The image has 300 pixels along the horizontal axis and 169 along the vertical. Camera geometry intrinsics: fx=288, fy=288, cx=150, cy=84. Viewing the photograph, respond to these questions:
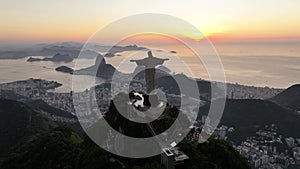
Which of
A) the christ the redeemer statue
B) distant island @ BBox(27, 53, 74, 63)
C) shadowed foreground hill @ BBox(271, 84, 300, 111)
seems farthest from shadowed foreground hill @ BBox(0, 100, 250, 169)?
distant island @ BBox(27, 53, 74, 63)

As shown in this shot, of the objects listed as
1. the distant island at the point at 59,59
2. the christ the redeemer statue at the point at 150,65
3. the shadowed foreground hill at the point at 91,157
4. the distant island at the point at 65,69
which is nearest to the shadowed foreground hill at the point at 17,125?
the shadowed foreground hill at the point at 91,157

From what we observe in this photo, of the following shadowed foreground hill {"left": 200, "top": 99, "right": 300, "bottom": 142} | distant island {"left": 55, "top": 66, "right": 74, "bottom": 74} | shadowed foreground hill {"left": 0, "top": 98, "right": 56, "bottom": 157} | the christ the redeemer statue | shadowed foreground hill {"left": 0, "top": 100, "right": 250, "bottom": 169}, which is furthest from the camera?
distant island {"left": 55, "top": 66, "right": 74, "bottom": 74}

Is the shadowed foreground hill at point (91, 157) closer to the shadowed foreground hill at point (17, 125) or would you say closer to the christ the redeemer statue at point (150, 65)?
the shadowed foreground hill at point (17, 125)

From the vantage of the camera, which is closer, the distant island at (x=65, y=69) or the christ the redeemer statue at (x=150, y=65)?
the christ the redeemer statue at (x=150, y=65)

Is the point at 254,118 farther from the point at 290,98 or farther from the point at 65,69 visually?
the point at 65,69

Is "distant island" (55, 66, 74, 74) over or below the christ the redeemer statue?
below

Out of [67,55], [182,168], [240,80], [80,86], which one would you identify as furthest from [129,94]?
[67,55]

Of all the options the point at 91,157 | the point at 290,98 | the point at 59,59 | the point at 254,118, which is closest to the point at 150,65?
the point at 91,157

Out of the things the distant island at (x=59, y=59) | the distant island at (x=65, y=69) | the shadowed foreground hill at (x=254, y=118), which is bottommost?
the shadowed foreground hill at (x=254, y=118)

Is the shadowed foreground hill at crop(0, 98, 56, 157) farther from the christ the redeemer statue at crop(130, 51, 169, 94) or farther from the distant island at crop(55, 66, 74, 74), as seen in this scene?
the distant island at crop(55, 66, 74, 74)
